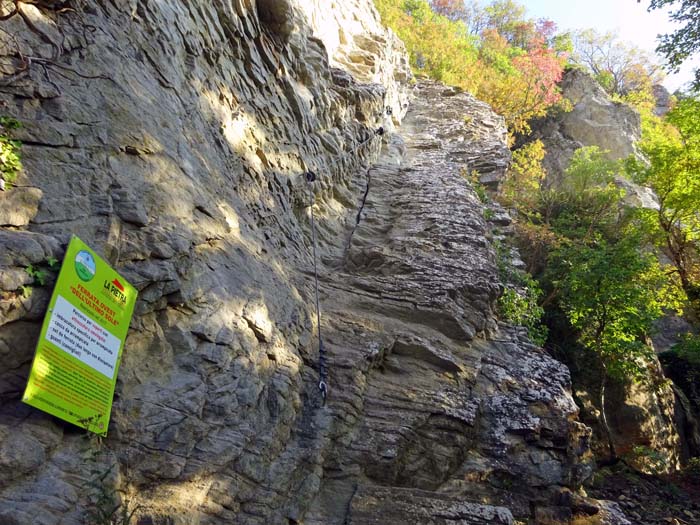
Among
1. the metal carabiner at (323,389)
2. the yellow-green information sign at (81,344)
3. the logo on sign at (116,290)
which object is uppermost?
the metal carabiner at (323,389)

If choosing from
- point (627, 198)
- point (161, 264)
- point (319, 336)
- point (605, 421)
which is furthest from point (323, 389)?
point (627, 198)

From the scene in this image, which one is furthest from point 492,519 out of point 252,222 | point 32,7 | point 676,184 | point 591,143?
point 591,143

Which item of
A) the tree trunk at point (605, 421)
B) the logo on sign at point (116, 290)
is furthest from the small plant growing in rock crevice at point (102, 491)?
the tree trunk at point (605, 421)

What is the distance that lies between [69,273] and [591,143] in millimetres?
25212

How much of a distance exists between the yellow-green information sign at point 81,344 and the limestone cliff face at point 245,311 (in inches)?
5.5

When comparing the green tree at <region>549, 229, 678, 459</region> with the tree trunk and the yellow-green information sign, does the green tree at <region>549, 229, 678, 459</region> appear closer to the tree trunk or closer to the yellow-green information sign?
the tree trunk

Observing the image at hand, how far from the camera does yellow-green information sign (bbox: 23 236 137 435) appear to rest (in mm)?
2850

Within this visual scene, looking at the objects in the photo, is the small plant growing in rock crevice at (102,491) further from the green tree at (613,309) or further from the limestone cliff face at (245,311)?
the green tree at (613,309)

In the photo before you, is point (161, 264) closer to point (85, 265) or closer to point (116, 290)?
point (116, 290)

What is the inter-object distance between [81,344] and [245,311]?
1928 mm

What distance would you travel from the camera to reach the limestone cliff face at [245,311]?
338cm

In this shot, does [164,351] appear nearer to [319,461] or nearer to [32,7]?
[319,461]

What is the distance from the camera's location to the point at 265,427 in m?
4.61

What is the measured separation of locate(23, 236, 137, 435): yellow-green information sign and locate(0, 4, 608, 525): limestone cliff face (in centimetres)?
14
